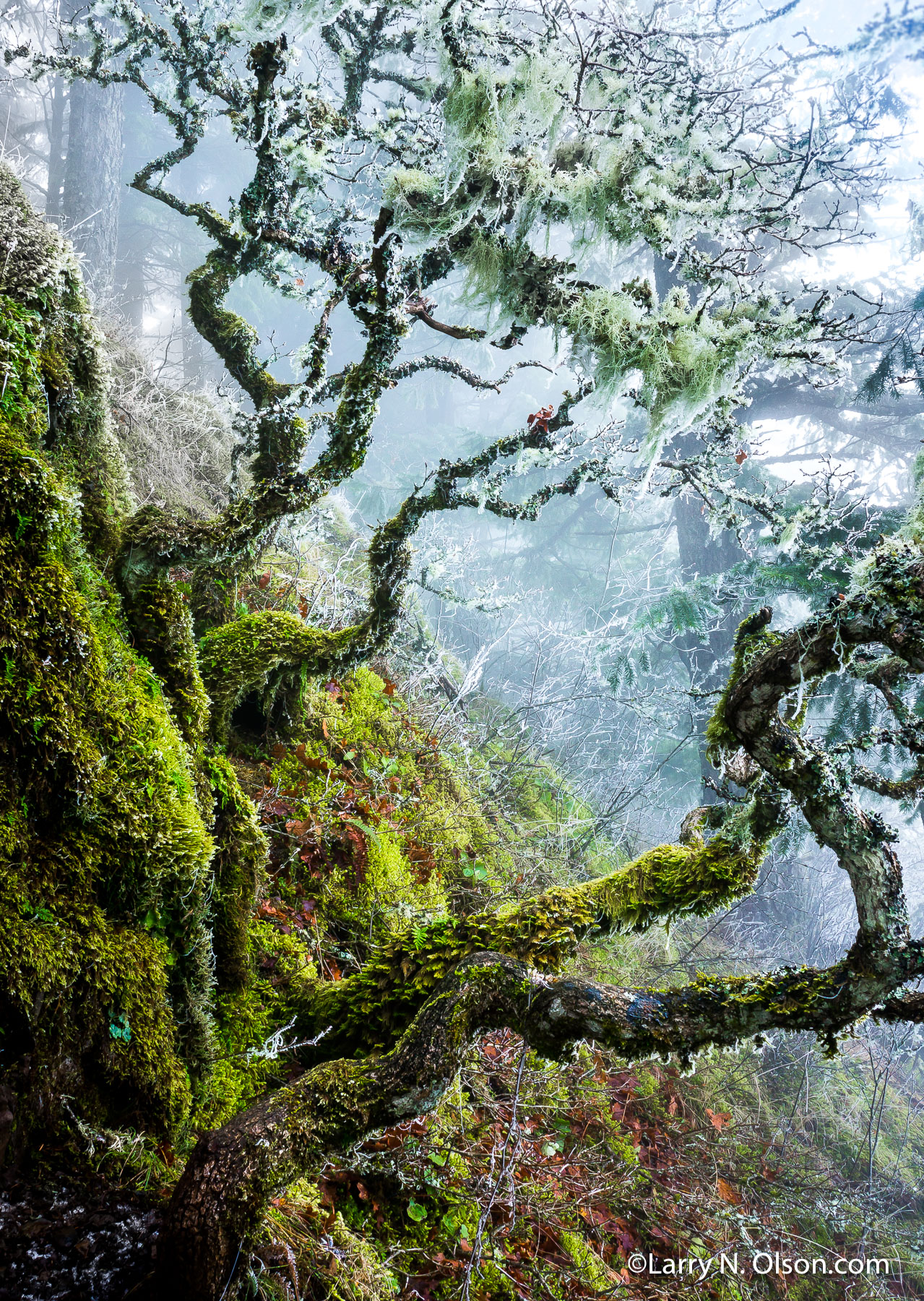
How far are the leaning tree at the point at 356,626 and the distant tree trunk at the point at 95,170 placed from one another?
21.3 ft

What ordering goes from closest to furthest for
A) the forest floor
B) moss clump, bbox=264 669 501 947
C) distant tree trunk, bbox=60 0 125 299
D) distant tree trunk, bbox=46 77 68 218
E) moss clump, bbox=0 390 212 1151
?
the forest floor < moss clump, bbox=0 390 212 1151 < moss clump, bbox=264 669 501 947 < distant tree trunk, bbox=60 0 125 299 < distant tree trunk, bbox=46 77 68 218

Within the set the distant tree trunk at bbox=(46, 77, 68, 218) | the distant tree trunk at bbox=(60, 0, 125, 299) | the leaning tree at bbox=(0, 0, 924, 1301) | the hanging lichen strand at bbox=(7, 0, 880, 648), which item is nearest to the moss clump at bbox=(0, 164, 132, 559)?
the leaning tree at bbox=(0, 0, 924, 1301)

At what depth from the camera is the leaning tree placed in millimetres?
1988

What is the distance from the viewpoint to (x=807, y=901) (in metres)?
11.6

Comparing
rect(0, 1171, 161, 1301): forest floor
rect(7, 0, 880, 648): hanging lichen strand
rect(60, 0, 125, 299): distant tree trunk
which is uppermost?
rect(60, 0, 125, 299): distant tree trunk

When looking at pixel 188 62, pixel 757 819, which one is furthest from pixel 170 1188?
pixel 188 62

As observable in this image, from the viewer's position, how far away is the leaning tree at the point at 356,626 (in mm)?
1988

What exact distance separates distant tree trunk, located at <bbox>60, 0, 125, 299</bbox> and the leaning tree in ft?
21.3

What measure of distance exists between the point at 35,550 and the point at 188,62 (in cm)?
378

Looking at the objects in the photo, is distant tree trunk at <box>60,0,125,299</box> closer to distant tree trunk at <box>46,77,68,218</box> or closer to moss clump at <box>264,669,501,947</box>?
→ distant tree trunk at <box>46,77,68,218</box>

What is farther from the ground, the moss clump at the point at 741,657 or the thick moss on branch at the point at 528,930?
the moss clump at the point at 741,657

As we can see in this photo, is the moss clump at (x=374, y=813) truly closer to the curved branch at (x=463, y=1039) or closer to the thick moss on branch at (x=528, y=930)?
the thick moss on branch at (x=528, y=930)

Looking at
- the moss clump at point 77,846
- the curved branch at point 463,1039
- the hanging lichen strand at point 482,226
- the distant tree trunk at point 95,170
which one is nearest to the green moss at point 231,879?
the moss clump at point 77,846

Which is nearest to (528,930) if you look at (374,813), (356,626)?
(356,626)
